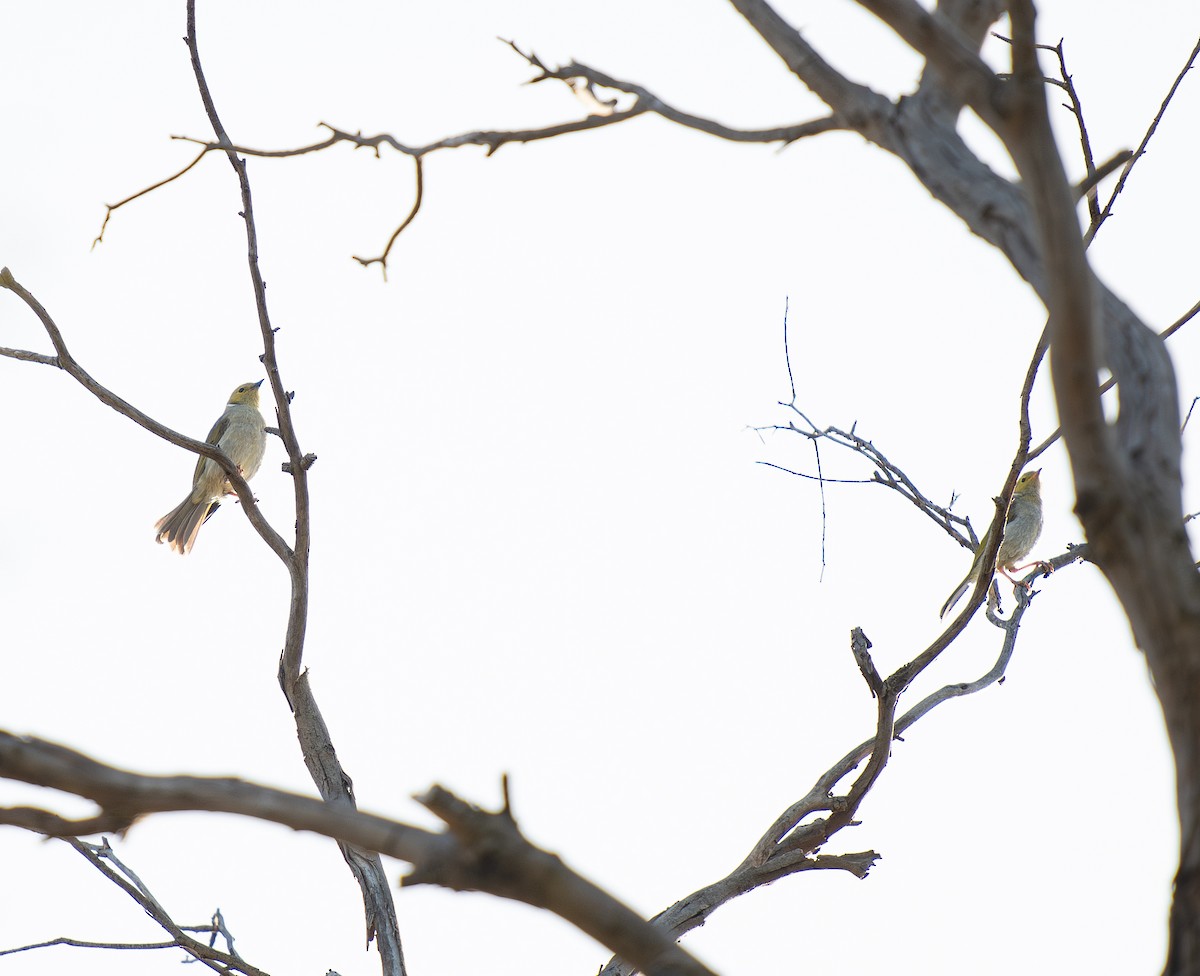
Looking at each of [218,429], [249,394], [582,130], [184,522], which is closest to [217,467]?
[184,522]

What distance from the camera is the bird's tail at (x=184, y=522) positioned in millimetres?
10438

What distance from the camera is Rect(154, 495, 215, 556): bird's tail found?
10.4m

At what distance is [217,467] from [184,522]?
0.72 metres

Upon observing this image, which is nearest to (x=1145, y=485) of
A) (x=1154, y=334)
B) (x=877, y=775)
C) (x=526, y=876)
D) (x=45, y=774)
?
(x=1154, y=334)

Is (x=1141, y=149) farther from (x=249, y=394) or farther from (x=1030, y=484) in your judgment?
(x=249, y=394)

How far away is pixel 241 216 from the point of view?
4227 millimetres

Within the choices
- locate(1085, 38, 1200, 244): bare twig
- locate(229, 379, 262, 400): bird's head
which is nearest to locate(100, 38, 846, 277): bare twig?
locate(1085, 38, 1200, 244): bare twig

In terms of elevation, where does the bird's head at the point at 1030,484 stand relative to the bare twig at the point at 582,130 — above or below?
above

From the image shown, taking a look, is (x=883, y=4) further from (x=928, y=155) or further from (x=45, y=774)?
(x=45, y=774)

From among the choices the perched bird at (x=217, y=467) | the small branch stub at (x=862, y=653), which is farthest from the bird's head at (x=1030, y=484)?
the small branch stub at (x=862, y=653)

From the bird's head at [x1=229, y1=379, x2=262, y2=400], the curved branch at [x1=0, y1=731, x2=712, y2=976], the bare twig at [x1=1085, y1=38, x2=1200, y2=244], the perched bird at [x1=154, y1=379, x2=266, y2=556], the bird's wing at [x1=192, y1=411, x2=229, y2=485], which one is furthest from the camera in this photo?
the bird's head at [x1=229, y1=379, x2=262, y2=400]

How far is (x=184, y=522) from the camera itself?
411 inches

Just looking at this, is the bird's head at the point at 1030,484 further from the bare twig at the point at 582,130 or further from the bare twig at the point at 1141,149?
the bare twig at the point at 582,130

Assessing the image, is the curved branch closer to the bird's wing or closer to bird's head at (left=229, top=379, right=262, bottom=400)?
the bird's wing
